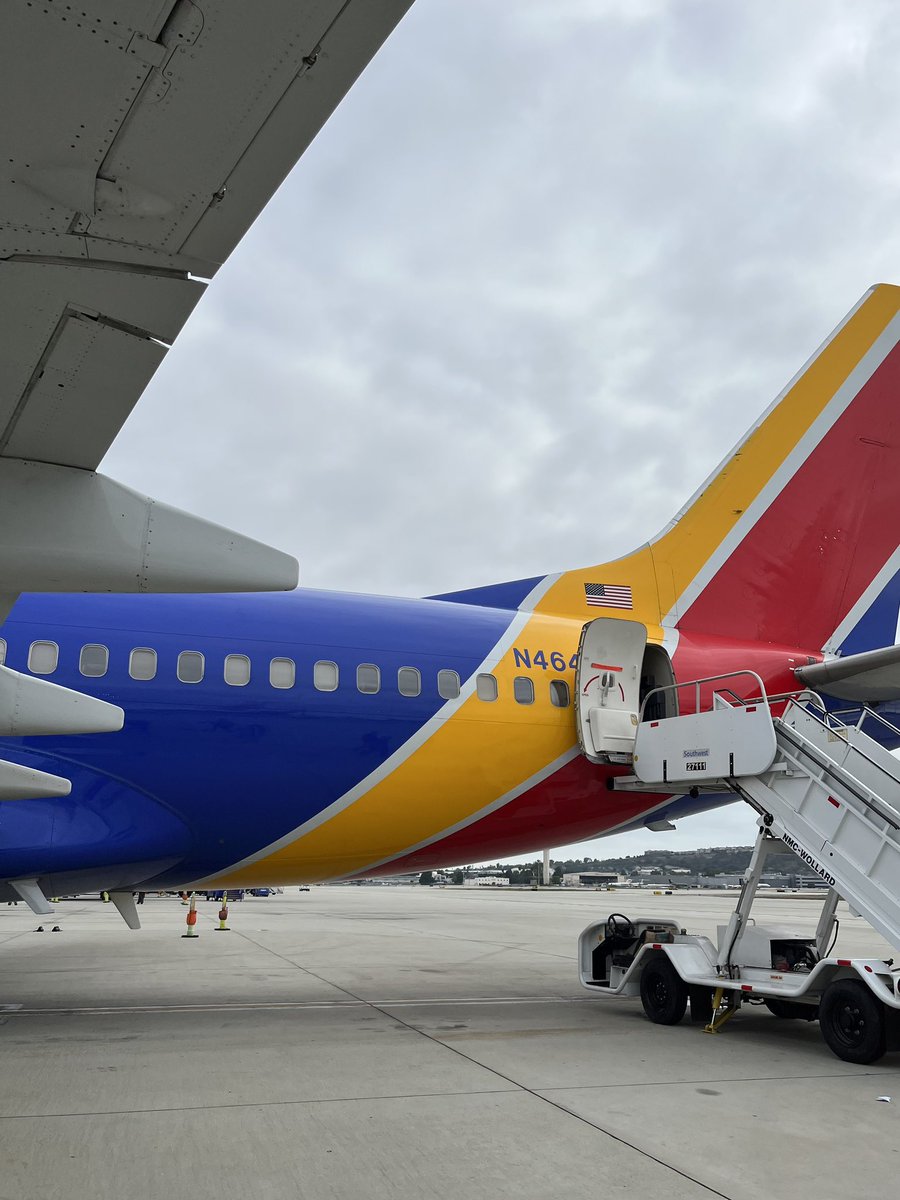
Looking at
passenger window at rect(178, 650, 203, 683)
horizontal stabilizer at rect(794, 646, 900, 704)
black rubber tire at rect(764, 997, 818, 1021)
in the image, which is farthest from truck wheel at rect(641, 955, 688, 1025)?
passenger window at rect(178, 650, 203, 683)

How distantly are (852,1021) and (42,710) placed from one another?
265 inches

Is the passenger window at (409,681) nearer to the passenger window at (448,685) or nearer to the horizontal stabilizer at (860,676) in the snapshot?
the passenger window at (448,685)

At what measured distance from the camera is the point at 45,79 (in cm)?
274

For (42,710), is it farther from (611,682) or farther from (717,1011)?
(611,682)

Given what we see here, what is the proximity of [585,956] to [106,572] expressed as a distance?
8547mm

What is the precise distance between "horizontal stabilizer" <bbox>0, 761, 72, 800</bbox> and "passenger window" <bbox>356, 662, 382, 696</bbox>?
4.37 m

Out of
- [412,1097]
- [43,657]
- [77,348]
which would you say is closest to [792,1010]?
[412,1097]

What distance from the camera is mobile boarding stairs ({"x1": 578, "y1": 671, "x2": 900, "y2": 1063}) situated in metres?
7.94

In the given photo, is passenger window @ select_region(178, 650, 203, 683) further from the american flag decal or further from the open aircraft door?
the american flag decal

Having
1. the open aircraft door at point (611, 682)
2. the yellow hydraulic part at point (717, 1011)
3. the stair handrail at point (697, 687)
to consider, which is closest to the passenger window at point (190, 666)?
the open aircraft door at point (611, 682)

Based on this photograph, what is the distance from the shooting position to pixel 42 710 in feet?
18.5

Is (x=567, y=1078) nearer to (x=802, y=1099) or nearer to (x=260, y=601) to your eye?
(x=802, y=1099)

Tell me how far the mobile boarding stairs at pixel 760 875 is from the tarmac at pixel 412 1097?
1.16ft

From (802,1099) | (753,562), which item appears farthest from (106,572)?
(753,562)
